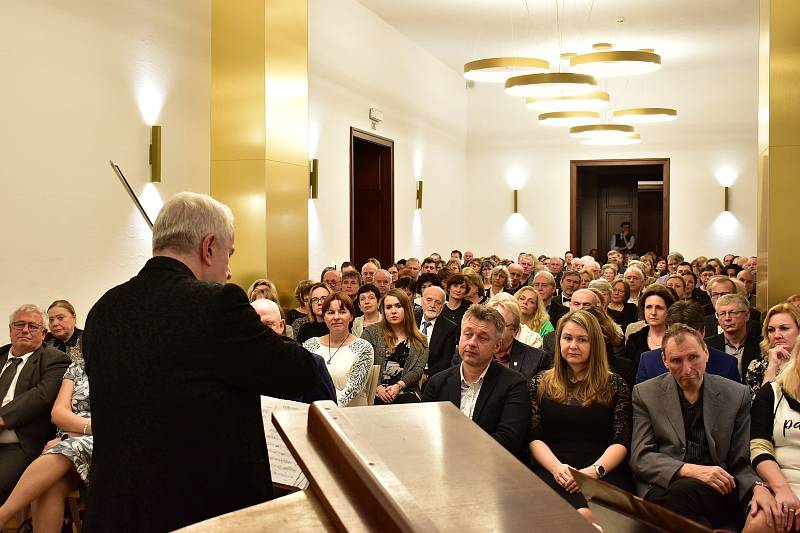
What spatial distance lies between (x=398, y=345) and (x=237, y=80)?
4.27 m

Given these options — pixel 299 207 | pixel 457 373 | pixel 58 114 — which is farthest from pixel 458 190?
pixel 457 373

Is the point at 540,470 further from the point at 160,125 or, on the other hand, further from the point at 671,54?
the point at 671,54

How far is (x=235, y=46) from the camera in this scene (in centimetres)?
1024

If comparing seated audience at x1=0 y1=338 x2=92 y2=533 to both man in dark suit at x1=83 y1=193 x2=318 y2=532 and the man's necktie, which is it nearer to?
the man's necktie

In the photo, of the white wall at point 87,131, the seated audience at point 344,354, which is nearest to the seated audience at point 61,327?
the white wall at point 87,131

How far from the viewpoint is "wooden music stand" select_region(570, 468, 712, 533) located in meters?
1.34

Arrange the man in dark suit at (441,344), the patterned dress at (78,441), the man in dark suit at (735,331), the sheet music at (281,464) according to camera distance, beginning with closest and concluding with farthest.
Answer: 1. the sheet music at (281,464)
2. the patterned dress at (78,441)
3. the man in dark suit at (735,331)
4. the man in dark suit at (441,344)

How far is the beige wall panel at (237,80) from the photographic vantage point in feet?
33.3

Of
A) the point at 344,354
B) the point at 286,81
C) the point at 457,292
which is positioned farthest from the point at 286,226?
the point at 344,354

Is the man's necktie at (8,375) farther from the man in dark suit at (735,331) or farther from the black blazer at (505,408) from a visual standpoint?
the man in dark suit at (735,331)

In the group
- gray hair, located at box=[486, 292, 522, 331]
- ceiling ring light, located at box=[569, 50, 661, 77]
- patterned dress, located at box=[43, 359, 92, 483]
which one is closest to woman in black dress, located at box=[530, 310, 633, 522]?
gray hair, located at box=[486, 292, 522, 331]

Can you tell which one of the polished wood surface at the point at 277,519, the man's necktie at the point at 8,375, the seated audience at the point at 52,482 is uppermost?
the polished wood surface at the point at 277,519

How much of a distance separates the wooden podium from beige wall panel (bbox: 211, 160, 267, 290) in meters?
A: 8.52

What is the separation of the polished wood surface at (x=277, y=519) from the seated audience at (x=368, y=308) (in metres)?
6.58
